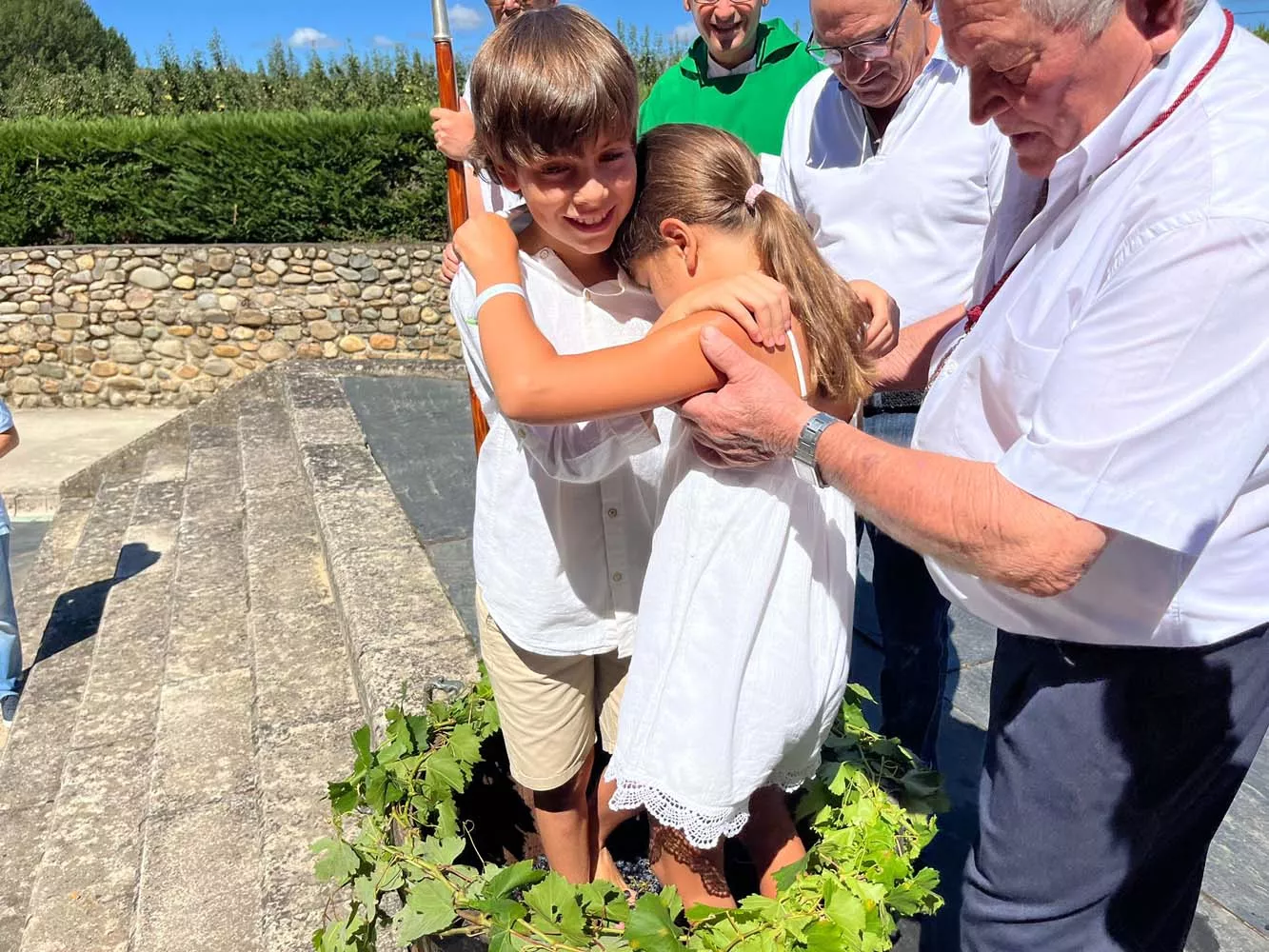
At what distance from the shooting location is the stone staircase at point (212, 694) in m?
2.79

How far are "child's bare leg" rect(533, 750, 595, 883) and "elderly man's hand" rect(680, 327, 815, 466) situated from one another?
34.0 inches

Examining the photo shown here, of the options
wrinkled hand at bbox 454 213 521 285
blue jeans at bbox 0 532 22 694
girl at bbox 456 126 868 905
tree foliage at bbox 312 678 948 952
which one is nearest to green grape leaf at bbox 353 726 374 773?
tree foliage at bbox 312 678 948 952

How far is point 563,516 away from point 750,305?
558 mm

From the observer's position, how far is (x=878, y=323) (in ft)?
5.65

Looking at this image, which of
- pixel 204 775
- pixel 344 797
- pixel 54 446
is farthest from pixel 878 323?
pixel 54 446

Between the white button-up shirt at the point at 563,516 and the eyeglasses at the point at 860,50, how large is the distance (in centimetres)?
90

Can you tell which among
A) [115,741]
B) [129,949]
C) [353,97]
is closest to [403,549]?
[115,741]

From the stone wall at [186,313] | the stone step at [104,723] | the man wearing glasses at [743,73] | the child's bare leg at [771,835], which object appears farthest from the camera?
the stone wall at [186,313]

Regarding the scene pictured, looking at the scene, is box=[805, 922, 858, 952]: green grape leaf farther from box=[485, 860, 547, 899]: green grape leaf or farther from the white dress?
box=[485, 860, 547, 899]: green grape leaf

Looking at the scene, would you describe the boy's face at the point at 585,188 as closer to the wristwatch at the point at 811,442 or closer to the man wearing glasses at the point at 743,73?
the wristwatch at the point at 811,442

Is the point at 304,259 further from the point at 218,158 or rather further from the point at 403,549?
the point at 403,549

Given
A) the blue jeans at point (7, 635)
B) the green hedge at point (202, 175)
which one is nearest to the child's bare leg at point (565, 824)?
the blue jeans at point (7, 635)

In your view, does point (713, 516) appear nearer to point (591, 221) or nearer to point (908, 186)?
point (591, 221)

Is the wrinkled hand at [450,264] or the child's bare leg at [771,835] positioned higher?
the wrinkled hand at [450,264]
